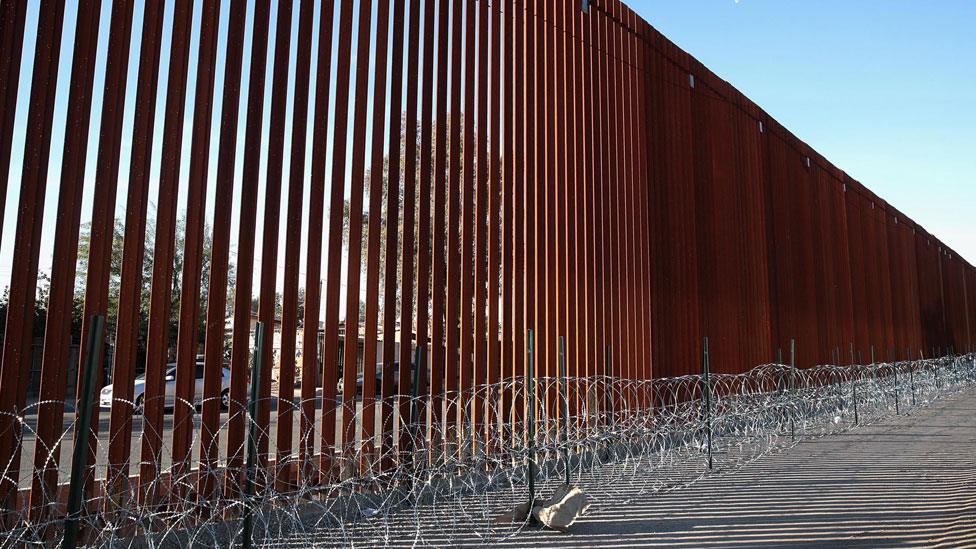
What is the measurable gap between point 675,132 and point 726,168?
7.19ft

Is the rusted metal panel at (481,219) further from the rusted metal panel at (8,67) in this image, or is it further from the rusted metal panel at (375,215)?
the rusted metal panel at (8,67)

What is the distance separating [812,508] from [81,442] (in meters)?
5.07

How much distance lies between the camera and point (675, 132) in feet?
40.3

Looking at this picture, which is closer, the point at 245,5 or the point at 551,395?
A: the point at 245,5

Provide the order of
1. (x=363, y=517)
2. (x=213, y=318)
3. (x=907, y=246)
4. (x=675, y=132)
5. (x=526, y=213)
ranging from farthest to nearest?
(x=907, y=246) → (x=675, y=132) → (x=526, y=213) → (x=363, y=517) → (x=213, y=318)

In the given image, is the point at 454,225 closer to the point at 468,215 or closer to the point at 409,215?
the point at 468,215

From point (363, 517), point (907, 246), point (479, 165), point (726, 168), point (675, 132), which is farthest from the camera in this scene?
point (907, 246)

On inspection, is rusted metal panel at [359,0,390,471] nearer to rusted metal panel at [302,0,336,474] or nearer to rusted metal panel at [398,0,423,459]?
rusted metal panel at [398,0,423,459]

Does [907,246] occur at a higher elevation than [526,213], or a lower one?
higher

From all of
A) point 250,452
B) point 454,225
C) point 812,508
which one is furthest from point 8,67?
point 812,508

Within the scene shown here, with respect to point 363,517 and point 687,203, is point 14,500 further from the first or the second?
point 687,203

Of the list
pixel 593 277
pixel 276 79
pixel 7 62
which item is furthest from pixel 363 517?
pixel 593 277

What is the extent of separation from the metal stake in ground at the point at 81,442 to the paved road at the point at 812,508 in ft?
8.46

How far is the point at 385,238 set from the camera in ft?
22.3
